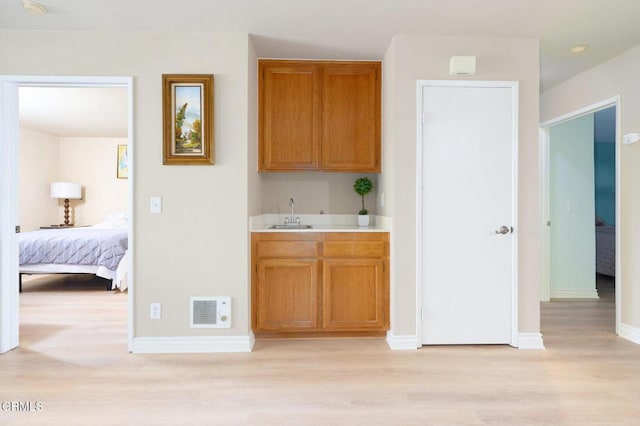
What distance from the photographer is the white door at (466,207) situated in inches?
116

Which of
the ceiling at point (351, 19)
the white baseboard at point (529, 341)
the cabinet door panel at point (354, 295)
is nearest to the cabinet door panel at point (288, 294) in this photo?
the cabinet door panel at point (354, 295)

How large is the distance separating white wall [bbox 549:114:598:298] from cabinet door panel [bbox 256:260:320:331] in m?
3.16

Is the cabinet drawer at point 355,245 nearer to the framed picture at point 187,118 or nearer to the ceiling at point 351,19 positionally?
the framed picture at point 187,118

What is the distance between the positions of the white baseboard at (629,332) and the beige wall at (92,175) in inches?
288

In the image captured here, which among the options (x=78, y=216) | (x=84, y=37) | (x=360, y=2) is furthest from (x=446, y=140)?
(x=78, y=216)

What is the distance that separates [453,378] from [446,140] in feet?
5.53

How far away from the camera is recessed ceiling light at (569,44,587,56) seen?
10.1 feet

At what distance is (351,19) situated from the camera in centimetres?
264

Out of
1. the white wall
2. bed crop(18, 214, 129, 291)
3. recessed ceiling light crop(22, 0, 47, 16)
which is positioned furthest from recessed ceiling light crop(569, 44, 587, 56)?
bed crop(18, 214, 129, 291)

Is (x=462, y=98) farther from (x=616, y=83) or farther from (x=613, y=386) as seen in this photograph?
(x=613, y=386)

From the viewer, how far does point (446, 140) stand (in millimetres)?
2939

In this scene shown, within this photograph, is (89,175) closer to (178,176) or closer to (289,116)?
(178,176)

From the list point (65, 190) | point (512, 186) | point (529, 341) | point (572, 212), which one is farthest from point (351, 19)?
point (65, 190)

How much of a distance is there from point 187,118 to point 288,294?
155 cm
